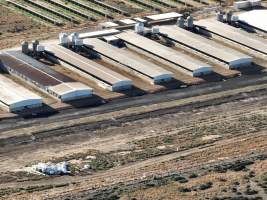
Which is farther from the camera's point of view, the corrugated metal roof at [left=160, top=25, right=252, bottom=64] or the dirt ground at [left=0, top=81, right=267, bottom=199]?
the corrugated metal roof at [left=160, top=25, right=252, bottom=64]

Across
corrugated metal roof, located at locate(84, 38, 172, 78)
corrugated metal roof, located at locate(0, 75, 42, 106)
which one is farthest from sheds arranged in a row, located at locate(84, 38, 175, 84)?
corrugated metal roof, located at locate(0, 75, 42, 106)

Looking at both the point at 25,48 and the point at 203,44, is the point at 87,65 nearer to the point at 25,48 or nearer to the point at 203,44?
the point at 25,48

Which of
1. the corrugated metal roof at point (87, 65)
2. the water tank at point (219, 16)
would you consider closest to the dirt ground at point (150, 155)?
the corrugated metal roof at point (87, 65)

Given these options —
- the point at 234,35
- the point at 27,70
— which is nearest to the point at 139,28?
the point at 234,35

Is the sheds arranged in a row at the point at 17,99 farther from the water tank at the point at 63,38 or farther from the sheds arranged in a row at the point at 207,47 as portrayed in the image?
the sheds arranged in a row at the point at 207,47

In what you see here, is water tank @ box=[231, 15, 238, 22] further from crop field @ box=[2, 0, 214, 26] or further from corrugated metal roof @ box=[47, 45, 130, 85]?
corrugated metal roof @ box=[47, 45, 130, 85]

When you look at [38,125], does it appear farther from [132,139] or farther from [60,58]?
[60,58]
